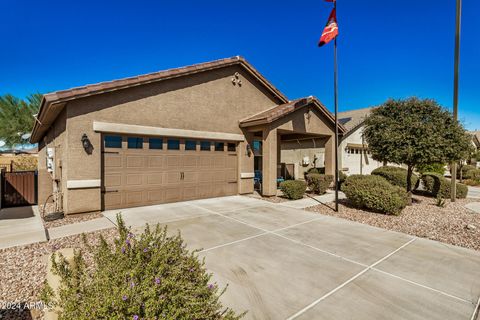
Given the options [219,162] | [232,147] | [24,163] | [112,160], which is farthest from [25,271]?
[24,163]

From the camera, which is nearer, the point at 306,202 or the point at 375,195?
the point at 375,195

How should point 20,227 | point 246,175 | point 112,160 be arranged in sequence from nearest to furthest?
point 20,227 < point 112,160 < point 246,175

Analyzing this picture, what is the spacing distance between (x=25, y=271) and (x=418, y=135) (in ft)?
38.9

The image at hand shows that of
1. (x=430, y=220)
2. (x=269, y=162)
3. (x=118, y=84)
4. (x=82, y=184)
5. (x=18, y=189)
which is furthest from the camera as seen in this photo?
(x=269, y=162)

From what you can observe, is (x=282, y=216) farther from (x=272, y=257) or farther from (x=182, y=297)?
(x=182, y=297)

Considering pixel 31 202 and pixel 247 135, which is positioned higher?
pixel 247 135

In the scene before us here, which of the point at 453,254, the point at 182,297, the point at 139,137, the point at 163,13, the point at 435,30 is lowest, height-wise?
the point at 453,254

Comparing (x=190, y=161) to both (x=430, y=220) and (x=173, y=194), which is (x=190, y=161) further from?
(x=430, y=220)

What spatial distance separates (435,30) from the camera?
13016 millimetres

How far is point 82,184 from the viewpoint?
771cm

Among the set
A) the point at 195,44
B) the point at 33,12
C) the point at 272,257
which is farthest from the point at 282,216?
the point at 33,12

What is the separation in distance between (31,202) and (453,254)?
13.9 meters

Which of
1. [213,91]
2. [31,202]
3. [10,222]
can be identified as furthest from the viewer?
[213,91]

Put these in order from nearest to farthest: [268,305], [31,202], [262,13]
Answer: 1. [268,305]
2. [31,202]
3. [262,13]
